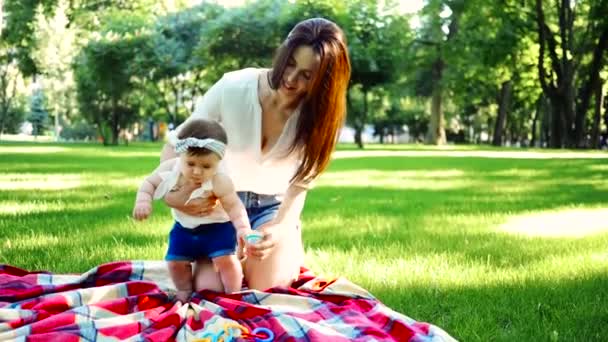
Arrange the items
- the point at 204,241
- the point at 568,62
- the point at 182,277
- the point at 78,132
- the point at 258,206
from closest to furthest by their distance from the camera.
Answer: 1. the point at 204,241
2. the point at 182,277
3. the point at 258,206
4. the point at 568,62
5. the point at 78,132

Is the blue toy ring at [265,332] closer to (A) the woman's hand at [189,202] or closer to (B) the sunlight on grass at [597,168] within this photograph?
(A) the woman's hand at [189,202]

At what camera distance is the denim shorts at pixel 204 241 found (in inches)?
141

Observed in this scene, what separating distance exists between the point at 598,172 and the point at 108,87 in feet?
82.4

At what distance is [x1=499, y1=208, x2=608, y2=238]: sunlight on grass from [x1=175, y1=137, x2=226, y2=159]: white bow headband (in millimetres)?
3839

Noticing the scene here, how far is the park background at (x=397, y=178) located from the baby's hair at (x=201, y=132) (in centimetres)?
138

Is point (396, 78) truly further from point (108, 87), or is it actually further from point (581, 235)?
point (581, 235)

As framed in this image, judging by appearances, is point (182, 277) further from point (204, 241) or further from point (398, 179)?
point (398, 179)

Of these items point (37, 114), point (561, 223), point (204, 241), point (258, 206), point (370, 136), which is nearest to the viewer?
point (204, 241)

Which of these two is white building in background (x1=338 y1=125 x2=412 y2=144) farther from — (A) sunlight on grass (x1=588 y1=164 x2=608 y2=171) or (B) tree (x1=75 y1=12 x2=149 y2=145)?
(A) sunlight on grass (x1=588 y1=164 x2=608 y2=171)

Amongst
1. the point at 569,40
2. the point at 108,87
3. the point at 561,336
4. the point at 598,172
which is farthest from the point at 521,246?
the point at 108,87

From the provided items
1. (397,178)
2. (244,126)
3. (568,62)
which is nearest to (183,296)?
(244,126)

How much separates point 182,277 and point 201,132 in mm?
862

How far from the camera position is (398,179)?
12.8 m

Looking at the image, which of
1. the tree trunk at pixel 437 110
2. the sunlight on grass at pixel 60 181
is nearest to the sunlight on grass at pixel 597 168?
the sunlight on grass at pixel 60 181
